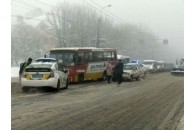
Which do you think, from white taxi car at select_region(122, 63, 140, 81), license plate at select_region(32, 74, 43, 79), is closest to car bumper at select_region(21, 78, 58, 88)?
license plate at select_region(32, 74, 43, 79)

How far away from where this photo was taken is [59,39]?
3262cm

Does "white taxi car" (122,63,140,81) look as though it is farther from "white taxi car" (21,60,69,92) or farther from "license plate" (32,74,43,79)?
"license plate" (32,74,43,79)

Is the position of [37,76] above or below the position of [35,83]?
above

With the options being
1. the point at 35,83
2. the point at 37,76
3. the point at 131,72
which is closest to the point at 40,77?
the point at 37,76

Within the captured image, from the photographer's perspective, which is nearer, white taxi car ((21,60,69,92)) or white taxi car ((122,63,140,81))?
white taxi car ((21,60,69,92))

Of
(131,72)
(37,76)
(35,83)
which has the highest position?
(37,76)

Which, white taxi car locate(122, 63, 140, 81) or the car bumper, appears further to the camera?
white taxi car locate(122, 63, 140, 81)

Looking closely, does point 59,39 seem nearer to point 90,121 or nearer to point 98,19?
point 98,19

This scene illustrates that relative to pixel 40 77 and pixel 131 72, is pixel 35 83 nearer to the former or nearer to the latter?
pixel 40 77

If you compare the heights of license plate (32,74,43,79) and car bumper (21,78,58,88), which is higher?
license plate (32,74,43,79)

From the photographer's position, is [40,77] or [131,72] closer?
[40,77]

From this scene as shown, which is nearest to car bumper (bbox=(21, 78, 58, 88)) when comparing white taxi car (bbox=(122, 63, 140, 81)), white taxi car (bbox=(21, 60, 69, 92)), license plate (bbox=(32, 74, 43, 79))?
white taxi car (bbox=(21, 60, 69, 92))

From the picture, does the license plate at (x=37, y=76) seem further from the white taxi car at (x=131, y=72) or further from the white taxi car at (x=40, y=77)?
the white taxi car at (x=131, y=72)
